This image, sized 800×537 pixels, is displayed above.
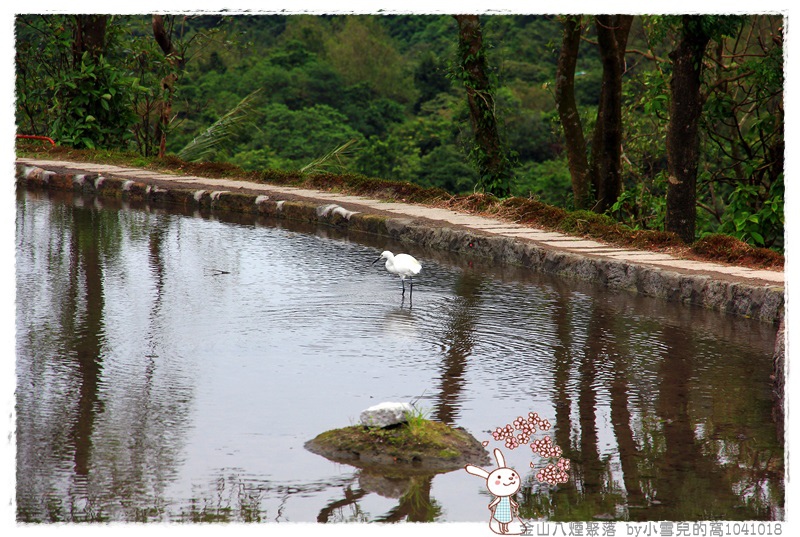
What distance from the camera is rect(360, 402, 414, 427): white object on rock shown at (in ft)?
15.6

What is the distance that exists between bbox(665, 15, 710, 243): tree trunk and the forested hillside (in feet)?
0.05

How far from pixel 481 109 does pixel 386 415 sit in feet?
31.8

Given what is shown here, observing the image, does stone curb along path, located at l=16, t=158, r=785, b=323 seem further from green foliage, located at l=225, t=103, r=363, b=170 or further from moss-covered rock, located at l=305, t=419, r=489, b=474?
green foliage, located at l=225, t=103, r=363, b=170

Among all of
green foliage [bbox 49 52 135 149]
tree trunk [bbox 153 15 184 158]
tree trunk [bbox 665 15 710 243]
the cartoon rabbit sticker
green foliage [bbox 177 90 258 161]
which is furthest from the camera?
tree trunk [bbox 153 15 184 158]

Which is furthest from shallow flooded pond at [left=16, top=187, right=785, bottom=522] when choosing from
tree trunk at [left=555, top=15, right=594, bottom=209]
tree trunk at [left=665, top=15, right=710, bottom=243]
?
tree trunk at [left=555, top=15, right=594, bottom=209]

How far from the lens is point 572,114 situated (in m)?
14.6

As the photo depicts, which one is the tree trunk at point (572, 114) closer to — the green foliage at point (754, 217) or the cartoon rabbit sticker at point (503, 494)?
the green foliage at point (754, 217)

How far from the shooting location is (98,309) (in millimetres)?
7672

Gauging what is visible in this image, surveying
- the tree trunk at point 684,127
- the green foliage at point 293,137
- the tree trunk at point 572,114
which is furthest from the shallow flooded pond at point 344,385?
the green foliage at point 293,137

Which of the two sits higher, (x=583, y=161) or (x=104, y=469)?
(x=583, y=161)

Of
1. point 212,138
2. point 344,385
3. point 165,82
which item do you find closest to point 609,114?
point 212,138

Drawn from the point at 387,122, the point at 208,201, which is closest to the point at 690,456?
the point at 208,201

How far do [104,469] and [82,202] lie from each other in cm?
917

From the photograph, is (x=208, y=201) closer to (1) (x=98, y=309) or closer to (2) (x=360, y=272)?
(2) (x=360, y=272)
